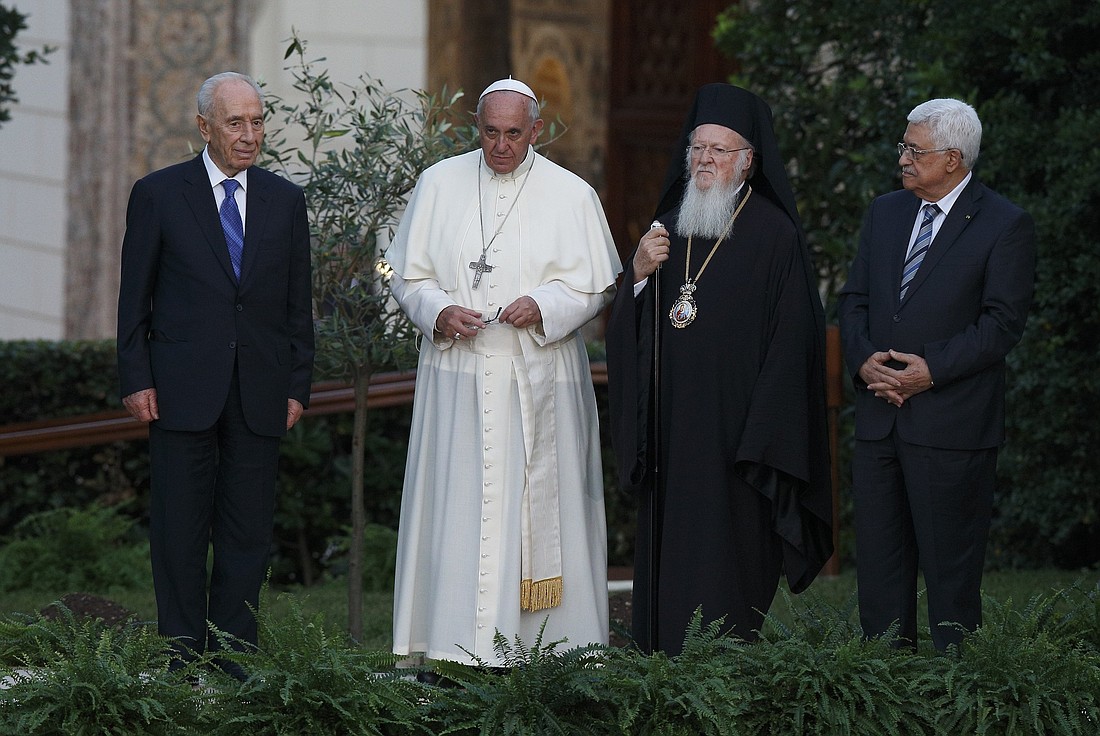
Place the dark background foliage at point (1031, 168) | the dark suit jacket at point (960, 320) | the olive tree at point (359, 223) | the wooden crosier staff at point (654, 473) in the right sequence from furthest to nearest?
the dark background foliage at point (1031, 168), the olive tree at point (359, 223), the wooden crosier staff at point (654, 473), the dark suit jacket at point (960, 320)

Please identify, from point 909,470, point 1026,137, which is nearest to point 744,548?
point 909,470

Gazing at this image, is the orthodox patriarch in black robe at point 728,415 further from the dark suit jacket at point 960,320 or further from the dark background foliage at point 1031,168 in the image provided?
the dark background foliage at point 1031,168

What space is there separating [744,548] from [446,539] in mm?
1003

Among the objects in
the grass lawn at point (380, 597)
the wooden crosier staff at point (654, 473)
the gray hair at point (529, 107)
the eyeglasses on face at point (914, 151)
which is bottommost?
the grass lawn at point (380, 597)

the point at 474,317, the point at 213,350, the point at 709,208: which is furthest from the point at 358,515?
the point at 709,208

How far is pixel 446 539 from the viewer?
5.65 meters

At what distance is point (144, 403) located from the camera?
551 centimetres

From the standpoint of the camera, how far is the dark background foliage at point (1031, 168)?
7773 mm

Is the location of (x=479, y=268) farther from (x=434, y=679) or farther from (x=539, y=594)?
(x=434, y=679)

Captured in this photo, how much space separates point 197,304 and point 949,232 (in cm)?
249

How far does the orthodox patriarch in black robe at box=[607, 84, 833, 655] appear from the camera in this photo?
547cm

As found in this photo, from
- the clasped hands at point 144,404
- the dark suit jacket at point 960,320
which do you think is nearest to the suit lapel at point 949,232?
the dark suit jacket at point 960,320

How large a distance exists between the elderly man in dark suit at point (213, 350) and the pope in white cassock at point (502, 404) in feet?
1.59

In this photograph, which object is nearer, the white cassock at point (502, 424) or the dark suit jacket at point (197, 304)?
the dark suit jacket at point (197, 304)
